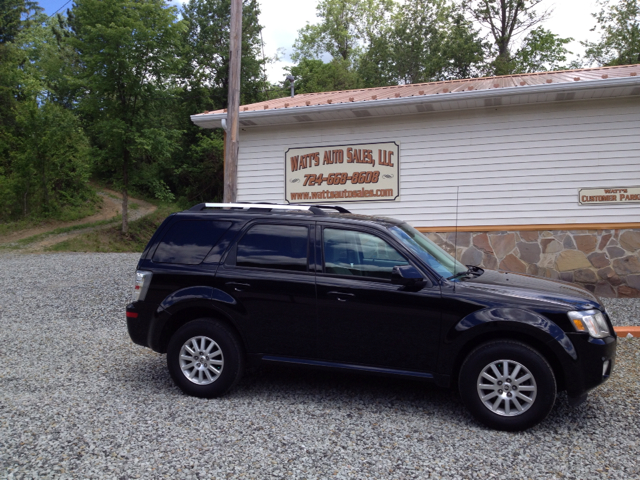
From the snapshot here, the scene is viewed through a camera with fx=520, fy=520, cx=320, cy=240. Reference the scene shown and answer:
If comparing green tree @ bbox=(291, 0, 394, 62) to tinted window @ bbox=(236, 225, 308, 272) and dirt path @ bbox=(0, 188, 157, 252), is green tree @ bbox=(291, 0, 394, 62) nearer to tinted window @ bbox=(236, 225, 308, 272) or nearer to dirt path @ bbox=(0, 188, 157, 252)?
dirt path @ bbox=(0, 188, 157, 252)

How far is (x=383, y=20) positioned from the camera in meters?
47.3

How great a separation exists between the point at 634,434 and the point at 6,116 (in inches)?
1359

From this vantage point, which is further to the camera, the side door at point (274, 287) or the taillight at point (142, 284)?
the taillight at point (142, 284)

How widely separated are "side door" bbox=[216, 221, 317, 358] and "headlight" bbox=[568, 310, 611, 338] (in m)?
2.09

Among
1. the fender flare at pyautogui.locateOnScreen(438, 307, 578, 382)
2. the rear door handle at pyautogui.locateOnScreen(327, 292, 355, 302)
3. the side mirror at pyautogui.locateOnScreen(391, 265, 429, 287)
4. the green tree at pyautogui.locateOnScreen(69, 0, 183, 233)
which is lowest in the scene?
the fender flare at pyautogui.locateOnScreen(438, 307, 578, 382)

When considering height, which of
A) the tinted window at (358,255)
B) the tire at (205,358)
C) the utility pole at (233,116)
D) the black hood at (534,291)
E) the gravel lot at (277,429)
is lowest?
the gravel lot at (277,429)

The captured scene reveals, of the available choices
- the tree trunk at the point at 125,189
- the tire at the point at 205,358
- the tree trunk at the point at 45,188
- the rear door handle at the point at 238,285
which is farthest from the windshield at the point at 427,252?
the tree trunk at the point at 45,188

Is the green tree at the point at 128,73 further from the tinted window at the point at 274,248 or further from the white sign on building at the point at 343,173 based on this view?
the tinted window at the point at 274,248

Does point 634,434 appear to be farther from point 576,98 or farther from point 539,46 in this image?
point 539,46

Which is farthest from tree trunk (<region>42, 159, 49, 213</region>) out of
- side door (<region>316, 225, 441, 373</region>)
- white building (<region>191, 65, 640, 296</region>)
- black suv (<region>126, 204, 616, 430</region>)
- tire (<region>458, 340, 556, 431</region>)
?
tire (<region>458, 340, 556, 431</region>)

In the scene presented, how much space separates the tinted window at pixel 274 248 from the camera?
472 cm

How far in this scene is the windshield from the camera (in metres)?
4.55

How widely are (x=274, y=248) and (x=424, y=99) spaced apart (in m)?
5.87

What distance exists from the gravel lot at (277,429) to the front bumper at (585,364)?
403mm
